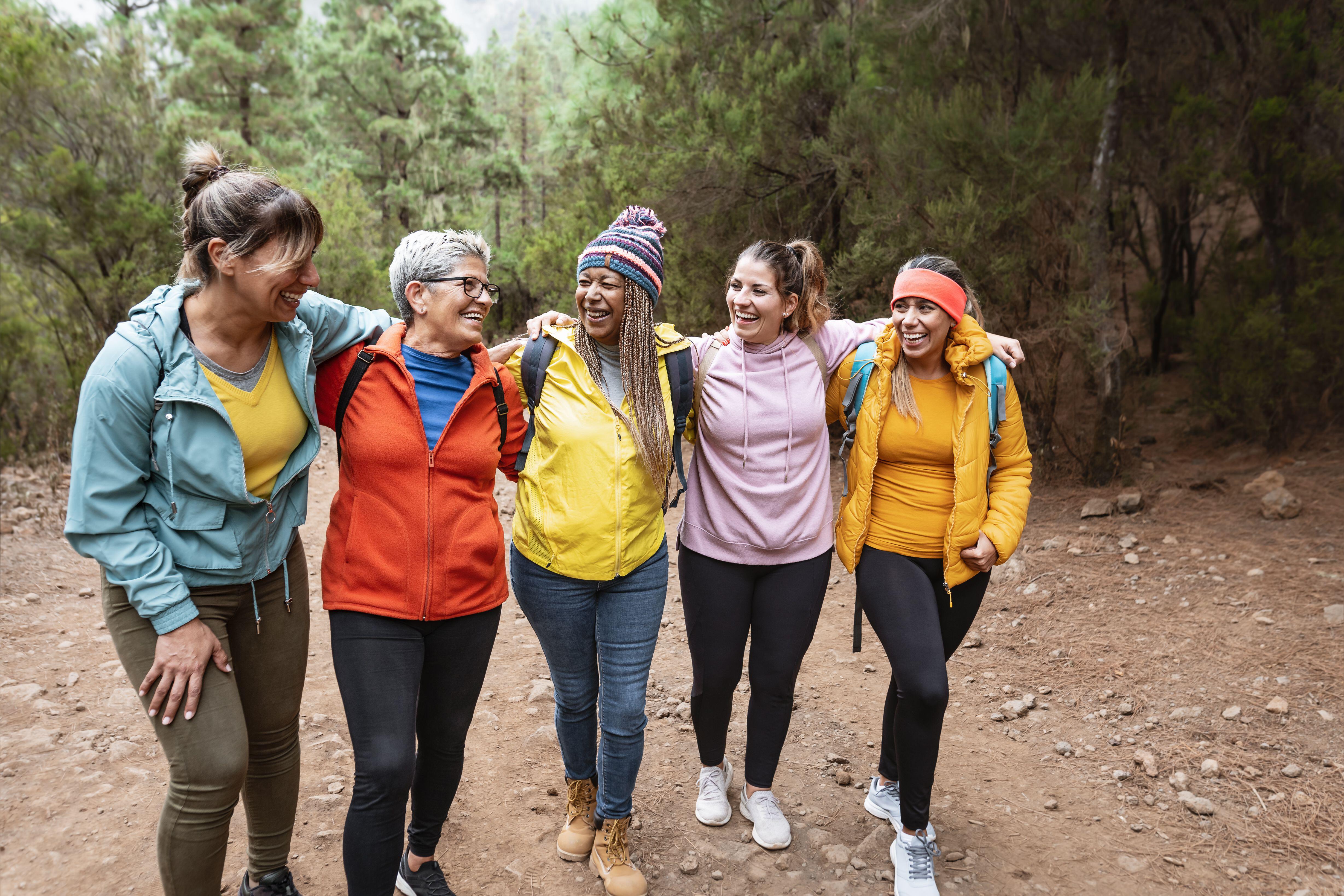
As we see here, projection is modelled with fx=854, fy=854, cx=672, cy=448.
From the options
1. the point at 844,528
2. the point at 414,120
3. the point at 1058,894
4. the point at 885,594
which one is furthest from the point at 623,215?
the point at 414,120

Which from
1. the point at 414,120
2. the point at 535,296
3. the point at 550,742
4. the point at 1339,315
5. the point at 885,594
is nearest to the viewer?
the point at 885,594

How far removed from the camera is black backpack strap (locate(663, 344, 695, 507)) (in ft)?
9.06

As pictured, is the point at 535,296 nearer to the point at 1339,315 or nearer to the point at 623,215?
the point at 1339,315

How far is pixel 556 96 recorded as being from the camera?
108ft

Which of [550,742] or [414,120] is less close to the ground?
[414,120]

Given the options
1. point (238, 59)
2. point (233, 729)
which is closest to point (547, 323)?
point (233, 729)

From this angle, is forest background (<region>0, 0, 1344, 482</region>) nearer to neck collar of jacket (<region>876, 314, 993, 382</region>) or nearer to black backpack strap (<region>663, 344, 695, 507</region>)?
neck collar of jacket (<region>876, 314, 993, 382</region>)

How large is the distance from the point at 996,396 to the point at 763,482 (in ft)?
2.71

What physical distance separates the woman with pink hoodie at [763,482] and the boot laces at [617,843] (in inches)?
19.7

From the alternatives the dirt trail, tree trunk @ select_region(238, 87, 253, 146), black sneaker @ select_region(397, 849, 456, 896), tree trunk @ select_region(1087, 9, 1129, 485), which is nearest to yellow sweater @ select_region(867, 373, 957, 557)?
the dirt trail

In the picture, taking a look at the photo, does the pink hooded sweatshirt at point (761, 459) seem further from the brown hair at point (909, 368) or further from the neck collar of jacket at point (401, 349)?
the neck collar of jacket at point (401, 349)

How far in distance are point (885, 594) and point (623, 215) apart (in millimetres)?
1505

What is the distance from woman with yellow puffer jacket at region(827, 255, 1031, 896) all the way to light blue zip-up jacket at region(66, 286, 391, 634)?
5.92 feet

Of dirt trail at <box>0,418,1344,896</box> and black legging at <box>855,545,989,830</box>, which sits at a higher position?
black legging at <box>855,545,989,830</box>
